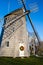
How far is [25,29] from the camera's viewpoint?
84.4ft

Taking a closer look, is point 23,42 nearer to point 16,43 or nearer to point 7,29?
point 16,43

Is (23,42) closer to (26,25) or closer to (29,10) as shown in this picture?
(26,25)

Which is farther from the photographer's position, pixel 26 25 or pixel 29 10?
pixel 26 25

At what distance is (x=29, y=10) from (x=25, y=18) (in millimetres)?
2398

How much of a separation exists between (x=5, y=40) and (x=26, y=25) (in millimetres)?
4099

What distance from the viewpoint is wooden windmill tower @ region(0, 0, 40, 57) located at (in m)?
24.6

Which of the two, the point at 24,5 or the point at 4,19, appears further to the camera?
the point at 4,19

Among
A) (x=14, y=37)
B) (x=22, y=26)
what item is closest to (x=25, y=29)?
(x=22, y=26)

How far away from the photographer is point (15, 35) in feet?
81.7

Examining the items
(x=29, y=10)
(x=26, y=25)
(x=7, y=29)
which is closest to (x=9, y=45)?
(x=7, y=29)

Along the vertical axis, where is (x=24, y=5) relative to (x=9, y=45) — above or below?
above

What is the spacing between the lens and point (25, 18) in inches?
1031

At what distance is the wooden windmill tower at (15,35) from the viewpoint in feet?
80.6

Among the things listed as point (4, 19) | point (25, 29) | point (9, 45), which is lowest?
point (9, 45)
